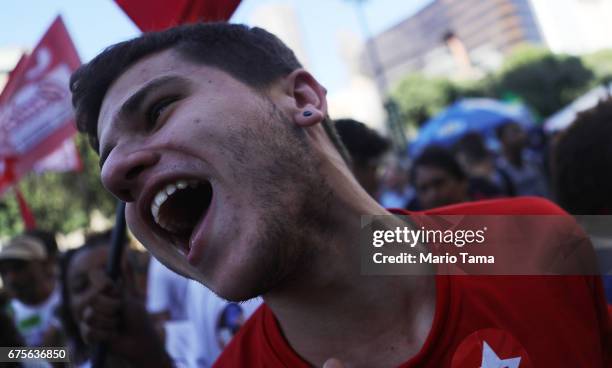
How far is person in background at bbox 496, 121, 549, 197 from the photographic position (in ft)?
17.9

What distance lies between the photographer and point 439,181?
13.7 ft

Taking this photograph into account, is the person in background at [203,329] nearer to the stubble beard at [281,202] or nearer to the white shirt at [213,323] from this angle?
the white shirt at [213,323]

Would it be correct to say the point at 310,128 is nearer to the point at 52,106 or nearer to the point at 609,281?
the point at 609,281

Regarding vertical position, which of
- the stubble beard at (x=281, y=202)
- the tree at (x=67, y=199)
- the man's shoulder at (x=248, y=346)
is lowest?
the tree at (x=67, y=199)

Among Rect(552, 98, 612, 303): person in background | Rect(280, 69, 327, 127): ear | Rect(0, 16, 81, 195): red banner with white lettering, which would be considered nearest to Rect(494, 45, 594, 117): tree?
Rect(0, 16, 81, 195): red banner with white lettering

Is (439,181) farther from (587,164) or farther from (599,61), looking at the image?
(599,61)

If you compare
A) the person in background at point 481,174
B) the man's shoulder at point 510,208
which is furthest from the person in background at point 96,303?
the person in background at point 481,174

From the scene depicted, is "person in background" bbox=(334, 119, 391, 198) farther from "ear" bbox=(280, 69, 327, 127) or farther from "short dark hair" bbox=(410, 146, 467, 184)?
"ear" bbox=(280, 69, 327, 127)

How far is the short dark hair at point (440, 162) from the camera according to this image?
420 cm

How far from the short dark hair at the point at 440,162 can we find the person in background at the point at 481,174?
0.25m

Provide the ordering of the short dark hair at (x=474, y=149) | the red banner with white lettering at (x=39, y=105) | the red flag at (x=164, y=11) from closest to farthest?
the red flag at (x=164, y=11), the red banner with white lettering at (x=39, y=105), the short dark hair at (x=474, y=149)

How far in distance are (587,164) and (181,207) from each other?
1.40 meters

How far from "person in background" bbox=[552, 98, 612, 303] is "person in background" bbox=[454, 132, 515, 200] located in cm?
229

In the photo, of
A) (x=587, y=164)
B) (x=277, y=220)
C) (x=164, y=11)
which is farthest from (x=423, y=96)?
(x=277, y=220)
